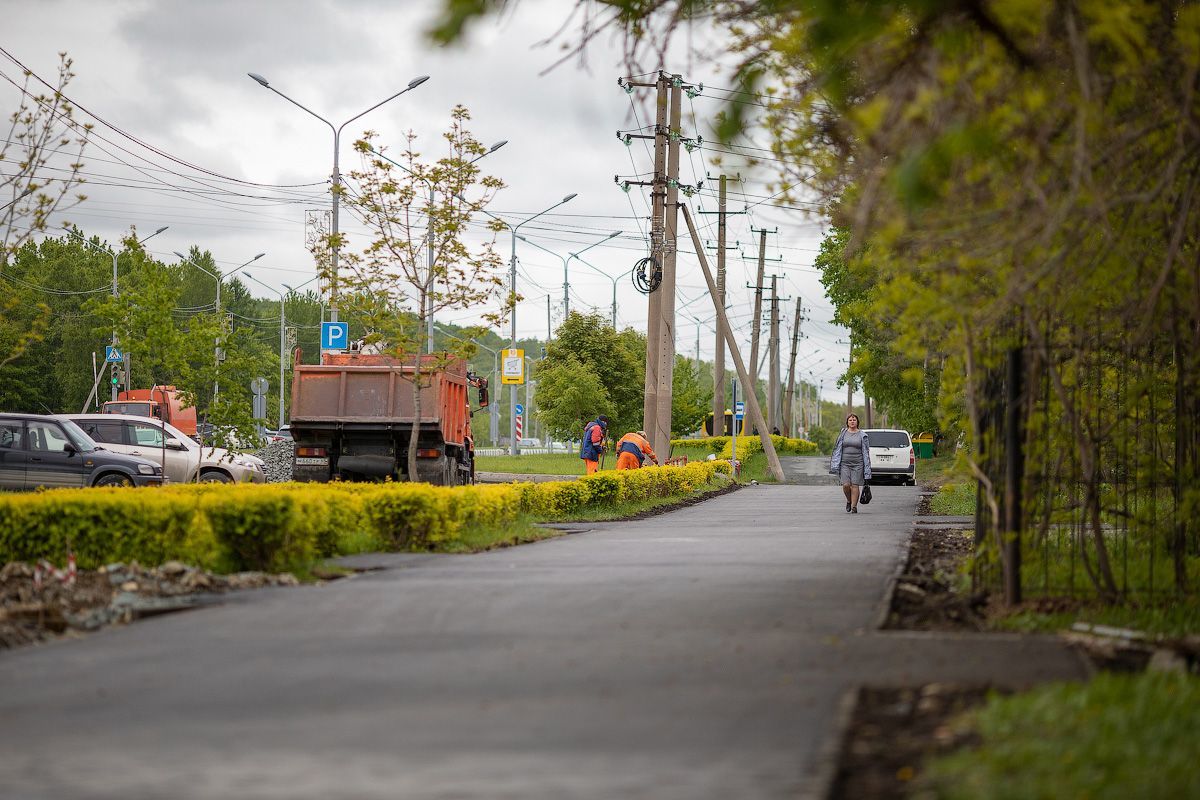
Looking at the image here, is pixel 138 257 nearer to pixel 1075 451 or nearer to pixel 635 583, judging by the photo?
pixel 635 583

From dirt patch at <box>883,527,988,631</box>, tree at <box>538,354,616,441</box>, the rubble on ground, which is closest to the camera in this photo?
the rubble on ground

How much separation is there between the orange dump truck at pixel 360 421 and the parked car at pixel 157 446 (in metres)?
3.19

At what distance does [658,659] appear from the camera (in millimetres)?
7293

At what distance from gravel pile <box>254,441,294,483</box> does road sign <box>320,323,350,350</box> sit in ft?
10.3

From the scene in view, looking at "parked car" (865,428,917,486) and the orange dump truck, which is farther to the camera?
"parked car" (865,428,917,486)

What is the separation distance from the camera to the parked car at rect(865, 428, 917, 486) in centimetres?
4041

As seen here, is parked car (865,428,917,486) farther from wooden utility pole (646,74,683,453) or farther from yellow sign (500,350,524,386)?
yellow sign (500,350,524,386)

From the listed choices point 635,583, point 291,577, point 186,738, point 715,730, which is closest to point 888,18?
point 715,730

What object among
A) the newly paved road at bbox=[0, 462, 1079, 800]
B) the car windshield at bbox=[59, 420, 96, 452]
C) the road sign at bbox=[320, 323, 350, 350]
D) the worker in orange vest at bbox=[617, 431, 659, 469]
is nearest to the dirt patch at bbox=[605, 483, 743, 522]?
the worker in orange vest at bbox=[617, 431, 659, 469]

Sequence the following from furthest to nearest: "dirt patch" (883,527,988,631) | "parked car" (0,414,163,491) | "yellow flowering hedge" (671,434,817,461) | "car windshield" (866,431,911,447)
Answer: "yellow flowering hedge" (671,434,817,461) → "car windshield" (866,431,911,447) → "parked car" (0,414,163,491) → "dirt patch" (883,527,988,631)

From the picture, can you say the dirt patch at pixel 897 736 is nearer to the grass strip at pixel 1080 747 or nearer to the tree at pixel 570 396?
the grass strip at pixel 1080 747

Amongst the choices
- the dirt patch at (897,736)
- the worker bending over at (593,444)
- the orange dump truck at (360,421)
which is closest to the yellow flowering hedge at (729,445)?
the worker bending over at (593,444)

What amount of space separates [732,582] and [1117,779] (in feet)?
21.8

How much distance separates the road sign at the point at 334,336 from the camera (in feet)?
96.4
